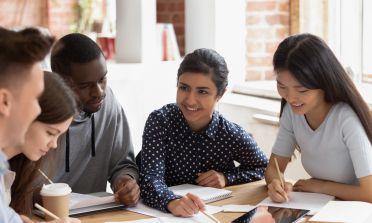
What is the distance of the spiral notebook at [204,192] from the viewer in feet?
4.53

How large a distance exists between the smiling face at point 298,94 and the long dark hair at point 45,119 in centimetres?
74

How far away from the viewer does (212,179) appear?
1.55m

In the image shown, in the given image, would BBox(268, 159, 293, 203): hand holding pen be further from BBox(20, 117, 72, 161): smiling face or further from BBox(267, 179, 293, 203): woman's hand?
BBox(20, 117, 72, 161): smiling face

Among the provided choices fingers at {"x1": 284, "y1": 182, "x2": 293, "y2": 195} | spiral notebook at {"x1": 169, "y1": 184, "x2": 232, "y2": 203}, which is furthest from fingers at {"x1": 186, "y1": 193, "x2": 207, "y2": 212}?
fingers at {"x1": 284, "y1": 182, "x2": 293, "y2": 195}

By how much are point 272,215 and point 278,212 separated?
34 millimetres

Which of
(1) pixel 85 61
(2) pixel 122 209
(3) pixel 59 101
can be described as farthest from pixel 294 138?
(3) pixel 59 101

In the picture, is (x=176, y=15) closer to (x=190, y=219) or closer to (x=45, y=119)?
(x=190, y=219)

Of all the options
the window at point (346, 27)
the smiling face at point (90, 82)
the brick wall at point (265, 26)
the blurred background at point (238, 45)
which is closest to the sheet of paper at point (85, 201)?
the smiling face at point (90, 82)

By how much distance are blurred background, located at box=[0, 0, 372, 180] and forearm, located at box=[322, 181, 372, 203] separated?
3.11 feet

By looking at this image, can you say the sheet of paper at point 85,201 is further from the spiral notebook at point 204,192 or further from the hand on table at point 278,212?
the hand on table at point 278,212

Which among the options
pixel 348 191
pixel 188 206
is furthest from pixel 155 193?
pixel 348 191

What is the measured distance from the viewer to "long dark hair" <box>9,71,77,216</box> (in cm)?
99

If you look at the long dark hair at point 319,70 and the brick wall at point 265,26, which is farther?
the brick wall at point 265,26

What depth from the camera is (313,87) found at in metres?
1.38
